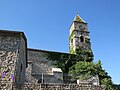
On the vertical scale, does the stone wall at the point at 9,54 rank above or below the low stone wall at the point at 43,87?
above

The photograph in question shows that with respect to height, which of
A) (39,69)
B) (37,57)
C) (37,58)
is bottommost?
(39,69)

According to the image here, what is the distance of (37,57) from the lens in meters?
29.4

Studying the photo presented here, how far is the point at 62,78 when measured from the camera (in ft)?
87.4

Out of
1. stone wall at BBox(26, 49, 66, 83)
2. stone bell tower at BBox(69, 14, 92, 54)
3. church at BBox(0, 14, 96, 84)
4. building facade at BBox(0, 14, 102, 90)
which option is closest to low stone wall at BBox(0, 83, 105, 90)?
building facade at BBox(0, 14, 102, 90)

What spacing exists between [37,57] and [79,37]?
35.7ft

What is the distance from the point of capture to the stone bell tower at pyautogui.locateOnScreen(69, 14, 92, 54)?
3466cm

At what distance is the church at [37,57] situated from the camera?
34.9 ft

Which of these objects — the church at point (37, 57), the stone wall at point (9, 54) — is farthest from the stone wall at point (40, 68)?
the stone wall at point (9, 54)

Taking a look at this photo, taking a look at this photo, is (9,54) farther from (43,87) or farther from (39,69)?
(39,69)

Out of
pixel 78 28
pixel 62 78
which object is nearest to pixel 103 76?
pixel 62 78

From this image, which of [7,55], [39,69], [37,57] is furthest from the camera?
[37,57]

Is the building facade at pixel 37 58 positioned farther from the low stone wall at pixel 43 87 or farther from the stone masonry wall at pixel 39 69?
the low stone wall at pixel 43 87

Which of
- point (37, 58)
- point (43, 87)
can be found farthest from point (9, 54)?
point (37, 58)

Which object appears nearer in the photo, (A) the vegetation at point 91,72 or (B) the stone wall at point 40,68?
(A) the vegetation at point 91,72
